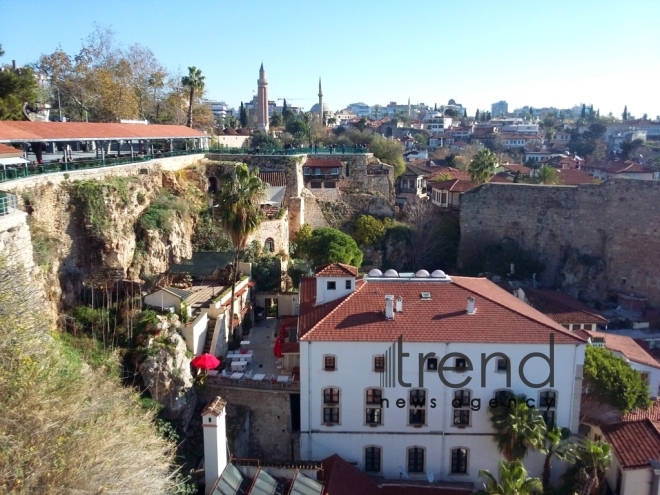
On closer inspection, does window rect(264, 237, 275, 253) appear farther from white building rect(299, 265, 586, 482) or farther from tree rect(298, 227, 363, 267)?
white building rect(299, 265, 586, 482)

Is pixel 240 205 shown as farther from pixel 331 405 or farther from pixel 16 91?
pixel 16 91

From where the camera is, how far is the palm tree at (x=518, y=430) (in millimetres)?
17266

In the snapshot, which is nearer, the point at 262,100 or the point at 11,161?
the point at 11,161

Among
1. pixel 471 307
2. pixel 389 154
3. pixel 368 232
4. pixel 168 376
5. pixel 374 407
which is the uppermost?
pixel 389 154

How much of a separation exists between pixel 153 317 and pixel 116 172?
406 inches

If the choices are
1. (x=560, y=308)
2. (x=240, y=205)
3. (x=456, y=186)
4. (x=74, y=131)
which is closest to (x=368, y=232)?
(x=456, y=186)

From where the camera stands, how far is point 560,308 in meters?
28.2

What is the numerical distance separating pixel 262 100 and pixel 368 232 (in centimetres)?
6321

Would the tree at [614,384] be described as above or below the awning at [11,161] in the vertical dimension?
below

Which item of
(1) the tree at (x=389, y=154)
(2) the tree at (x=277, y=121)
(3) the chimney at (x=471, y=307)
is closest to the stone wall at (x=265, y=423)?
(3) the chimney at (x=471, y=307)

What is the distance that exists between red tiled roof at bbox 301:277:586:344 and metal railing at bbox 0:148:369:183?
41.2 ft

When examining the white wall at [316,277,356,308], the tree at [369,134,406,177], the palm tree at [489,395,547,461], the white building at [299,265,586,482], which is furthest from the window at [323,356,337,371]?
the tree at [369,134,406,177]

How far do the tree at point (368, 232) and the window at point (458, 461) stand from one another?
1964 cm

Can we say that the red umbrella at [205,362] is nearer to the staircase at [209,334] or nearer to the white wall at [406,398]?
the staircase at [209,334]
